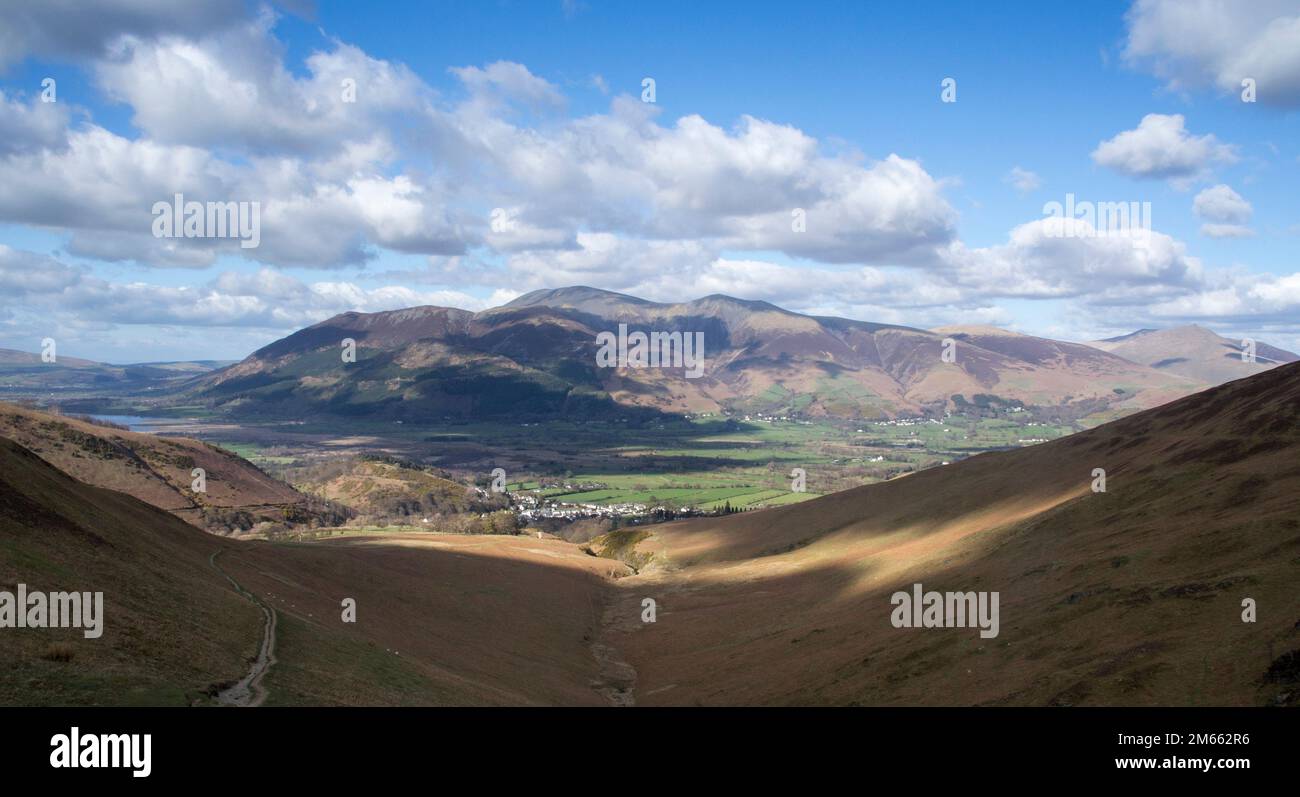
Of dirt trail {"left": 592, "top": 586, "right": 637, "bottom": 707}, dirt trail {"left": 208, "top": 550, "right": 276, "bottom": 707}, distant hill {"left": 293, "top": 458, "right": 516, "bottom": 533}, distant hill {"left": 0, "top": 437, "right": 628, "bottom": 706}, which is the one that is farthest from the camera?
distant hill {"left": 293, "top": 458, "right": 516, "bottom": 533}

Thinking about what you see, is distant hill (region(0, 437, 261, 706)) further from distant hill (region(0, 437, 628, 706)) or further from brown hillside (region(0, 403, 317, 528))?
brown hillside (region(0, 403, 317, 528))

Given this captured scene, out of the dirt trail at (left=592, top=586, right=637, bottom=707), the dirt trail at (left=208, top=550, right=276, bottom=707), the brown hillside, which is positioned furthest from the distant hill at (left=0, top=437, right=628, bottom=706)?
the brown hillside

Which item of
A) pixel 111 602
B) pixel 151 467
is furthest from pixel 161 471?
pixel 111 602

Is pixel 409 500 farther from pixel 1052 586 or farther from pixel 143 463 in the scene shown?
pixel 1052 586

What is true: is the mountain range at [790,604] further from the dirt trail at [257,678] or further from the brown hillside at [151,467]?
the brown hillside at [151,467]
